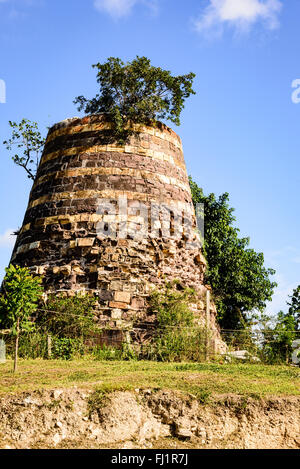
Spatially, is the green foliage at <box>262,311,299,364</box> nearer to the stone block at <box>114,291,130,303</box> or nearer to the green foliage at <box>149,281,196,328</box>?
the green foliage at <box>149,281,196,328</box>

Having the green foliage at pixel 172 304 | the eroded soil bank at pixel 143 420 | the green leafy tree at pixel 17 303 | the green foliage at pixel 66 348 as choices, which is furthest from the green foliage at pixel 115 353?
the eroded soil bank at pixel 143 420

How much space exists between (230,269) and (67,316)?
26.6ft

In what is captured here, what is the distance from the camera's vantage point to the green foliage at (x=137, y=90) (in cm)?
1117

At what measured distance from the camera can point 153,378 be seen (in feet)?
19.5

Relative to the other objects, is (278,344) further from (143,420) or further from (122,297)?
(143,420)

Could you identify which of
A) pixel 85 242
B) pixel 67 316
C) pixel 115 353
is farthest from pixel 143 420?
pixel 85 242

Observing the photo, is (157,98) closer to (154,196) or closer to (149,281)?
(154,196)

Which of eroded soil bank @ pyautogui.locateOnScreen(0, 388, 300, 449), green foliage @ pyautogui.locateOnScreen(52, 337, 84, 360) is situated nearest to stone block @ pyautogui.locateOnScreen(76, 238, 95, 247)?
green foliage @ pyautogui.locateOnScreen(52, 337, 84, 360)

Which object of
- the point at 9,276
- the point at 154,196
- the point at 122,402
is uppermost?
the point at 154,196

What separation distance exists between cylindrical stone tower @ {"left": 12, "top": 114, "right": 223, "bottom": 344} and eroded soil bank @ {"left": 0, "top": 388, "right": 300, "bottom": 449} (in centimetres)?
413

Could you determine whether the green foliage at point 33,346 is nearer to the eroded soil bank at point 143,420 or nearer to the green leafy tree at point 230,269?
the eroded soil bank at point 143,420

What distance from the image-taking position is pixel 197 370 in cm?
705
